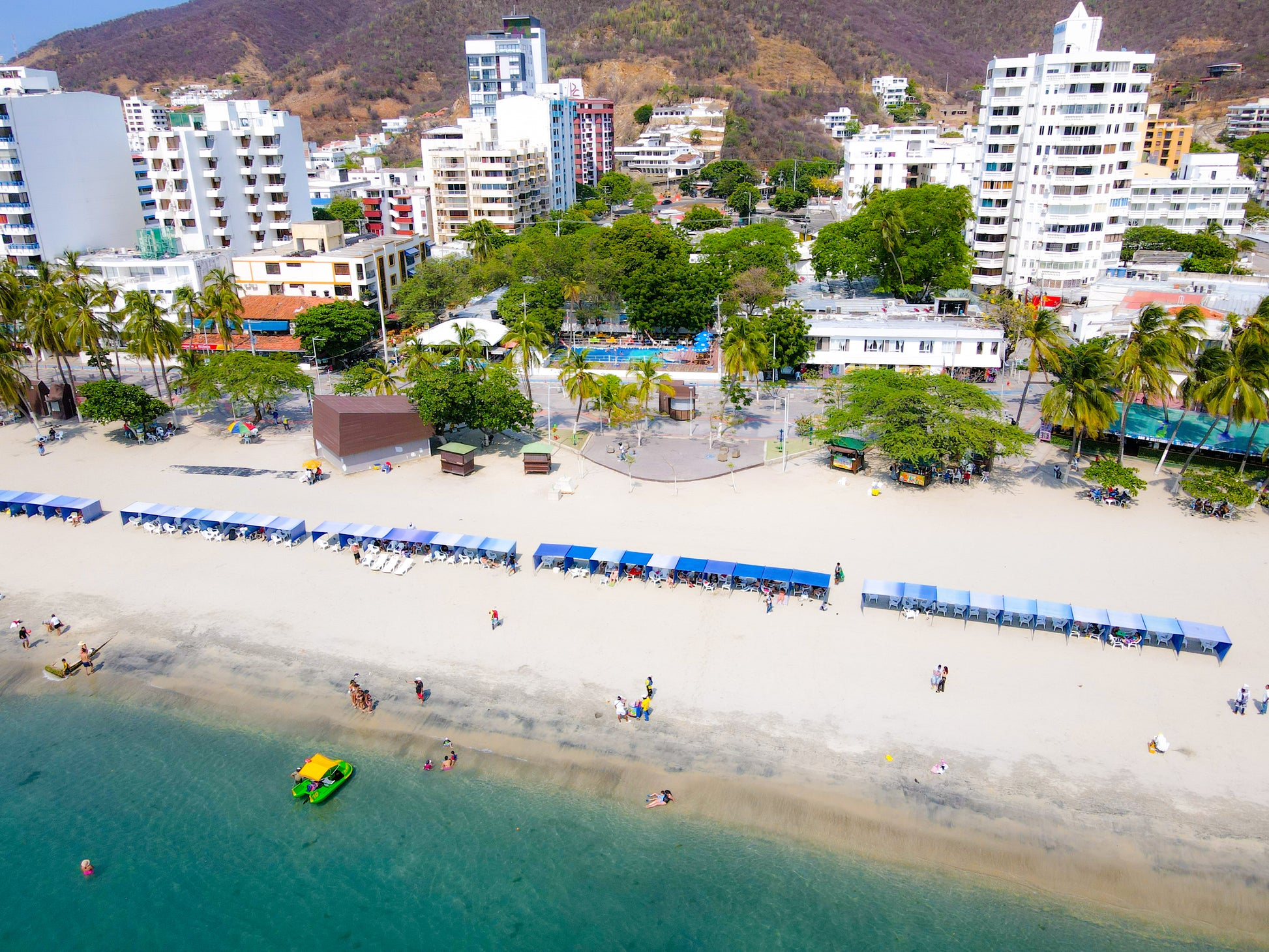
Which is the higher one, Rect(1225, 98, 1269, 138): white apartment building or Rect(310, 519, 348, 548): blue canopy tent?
Rect(1225, 98, 1269, 138): white apartment building

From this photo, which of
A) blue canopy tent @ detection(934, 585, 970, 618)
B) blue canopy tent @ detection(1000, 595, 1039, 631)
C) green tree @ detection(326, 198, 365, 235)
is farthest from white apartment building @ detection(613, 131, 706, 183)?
blue canopy tent @ detection(1000, 595, 1039, 631)

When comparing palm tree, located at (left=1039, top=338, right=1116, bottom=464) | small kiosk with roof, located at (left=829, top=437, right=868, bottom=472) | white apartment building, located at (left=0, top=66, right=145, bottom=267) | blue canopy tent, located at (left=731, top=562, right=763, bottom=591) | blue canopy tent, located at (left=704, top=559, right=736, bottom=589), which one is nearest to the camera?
blue canopy tent, located at (left=731, top=562, right=763, bottom=591)

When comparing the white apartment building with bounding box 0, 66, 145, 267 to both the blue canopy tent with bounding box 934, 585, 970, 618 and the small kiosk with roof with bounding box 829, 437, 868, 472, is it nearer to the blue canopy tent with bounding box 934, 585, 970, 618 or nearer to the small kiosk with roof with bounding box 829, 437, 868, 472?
the small kiosk with roof with bounding box 829, 437, 868, 472

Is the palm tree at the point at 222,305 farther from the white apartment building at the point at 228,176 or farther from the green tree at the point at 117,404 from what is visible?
the white apartment building at the point at 228,176

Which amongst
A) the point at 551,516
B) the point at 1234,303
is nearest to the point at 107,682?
the point at 551,516

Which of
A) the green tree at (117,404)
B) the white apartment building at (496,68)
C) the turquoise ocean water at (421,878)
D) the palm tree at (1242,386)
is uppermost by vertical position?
the white apartment building at (496,68)

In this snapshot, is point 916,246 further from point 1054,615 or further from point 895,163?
point 1054,615

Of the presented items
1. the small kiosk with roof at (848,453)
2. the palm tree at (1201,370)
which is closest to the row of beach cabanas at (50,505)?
the small kiosk with roof at (848,453)
